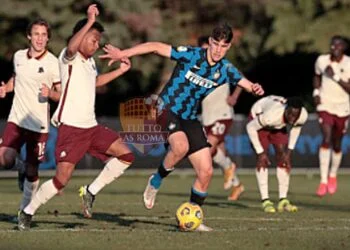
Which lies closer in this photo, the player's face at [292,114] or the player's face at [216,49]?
the player's face at [216,49]

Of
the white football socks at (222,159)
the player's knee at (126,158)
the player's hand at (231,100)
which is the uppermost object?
the player's hand at (231,100)

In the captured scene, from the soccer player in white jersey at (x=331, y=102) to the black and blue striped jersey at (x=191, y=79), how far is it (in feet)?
27.1

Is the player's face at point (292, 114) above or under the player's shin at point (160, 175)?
above

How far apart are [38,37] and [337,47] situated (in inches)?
345

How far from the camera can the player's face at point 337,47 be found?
22.6 metres

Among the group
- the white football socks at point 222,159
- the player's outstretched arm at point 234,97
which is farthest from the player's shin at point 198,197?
the player's outstretched arm at point 234,97

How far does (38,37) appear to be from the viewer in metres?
15.1

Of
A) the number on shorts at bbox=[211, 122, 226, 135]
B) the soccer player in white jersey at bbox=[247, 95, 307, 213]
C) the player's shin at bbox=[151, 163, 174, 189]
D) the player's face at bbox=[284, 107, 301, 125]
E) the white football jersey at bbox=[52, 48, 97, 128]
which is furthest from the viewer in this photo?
the number on shorts at bbox=[211, 122, 226, 135]

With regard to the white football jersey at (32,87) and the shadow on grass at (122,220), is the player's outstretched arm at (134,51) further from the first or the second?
the shadow on grass at (122,220)

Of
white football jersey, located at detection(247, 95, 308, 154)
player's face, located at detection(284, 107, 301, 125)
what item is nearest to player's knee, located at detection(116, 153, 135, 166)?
player's face, located at detection(284, 107, 301, 125)

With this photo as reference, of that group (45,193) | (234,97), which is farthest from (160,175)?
(234,97)

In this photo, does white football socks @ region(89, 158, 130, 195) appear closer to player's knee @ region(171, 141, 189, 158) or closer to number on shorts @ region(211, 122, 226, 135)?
player's knee @ region(171, 141, 189, 158)

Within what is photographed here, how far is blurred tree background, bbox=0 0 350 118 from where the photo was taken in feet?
125

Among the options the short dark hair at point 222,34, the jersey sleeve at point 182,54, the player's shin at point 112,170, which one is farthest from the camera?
the player's shin at point 112,170
